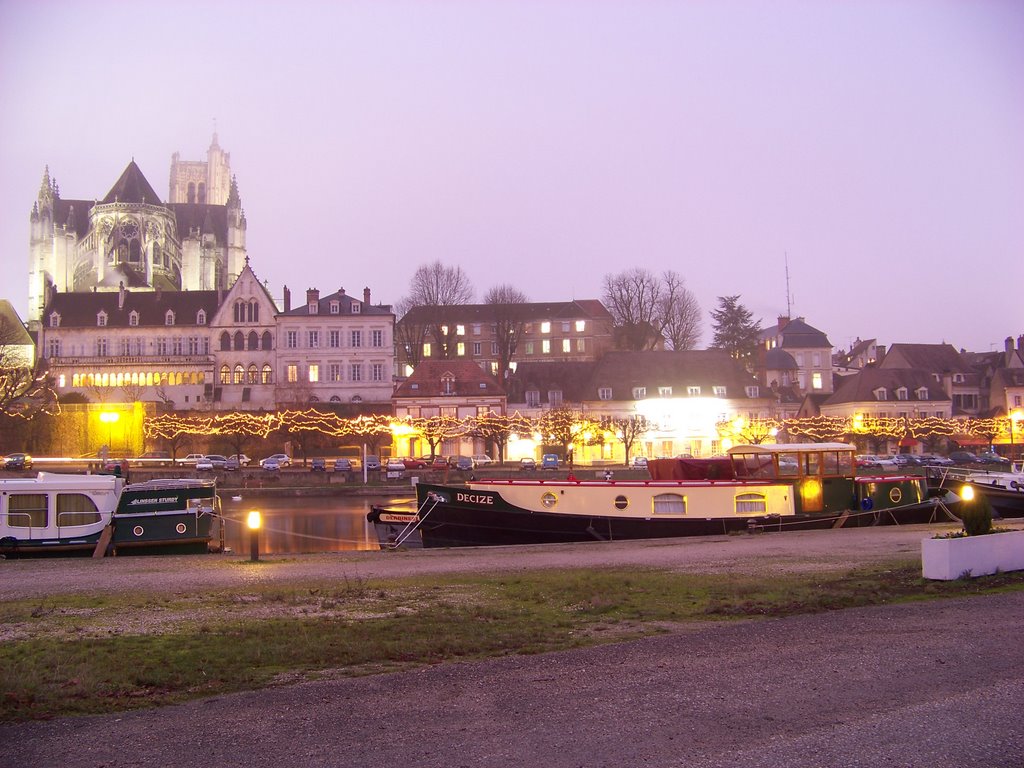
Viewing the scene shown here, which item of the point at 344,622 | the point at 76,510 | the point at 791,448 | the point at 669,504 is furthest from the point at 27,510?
the point at 791,448

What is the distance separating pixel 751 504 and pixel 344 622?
23.6m

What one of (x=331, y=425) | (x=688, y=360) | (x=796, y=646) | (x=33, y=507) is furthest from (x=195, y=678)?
(x=688, y=360)

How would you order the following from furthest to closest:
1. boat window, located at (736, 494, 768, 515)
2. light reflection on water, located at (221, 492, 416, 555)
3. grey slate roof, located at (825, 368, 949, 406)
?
grey slate roof, located at (825, 368, 949, 406), light reflection on water, located at (221, 492, 416, 555), boat window, located at (736, 494, 768, 515)

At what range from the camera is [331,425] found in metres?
80.3

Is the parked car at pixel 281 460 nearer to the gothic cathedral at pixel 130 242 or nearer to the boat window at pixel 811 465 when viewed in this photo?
the boat window at pixel 811 465

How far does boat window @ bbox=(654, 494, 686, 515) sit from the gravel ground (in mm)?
20991

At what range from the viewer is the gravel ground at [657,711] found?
8125mm

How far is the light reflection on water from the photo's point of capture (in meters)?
37.4

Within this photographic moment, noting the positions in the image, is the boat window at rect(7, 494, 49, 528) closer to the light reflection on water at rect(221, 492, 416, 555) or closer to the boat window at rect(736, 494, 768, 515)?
the light reflection on water at rect(221, 492, 416, 555)

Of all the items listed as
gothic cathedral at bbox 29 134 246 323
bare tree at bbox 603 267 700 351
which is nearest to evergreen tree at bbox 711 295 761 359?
bare tree at bbox 603 267 700 351

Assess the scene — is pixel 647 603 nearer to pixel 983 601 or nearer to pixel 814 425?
pixel 983 601

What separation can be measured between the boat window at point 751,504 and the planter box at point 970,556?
17.4 metres

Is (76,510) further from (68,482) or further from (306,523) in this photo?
(306,523)

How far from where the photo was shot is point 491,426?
79.8 meters
